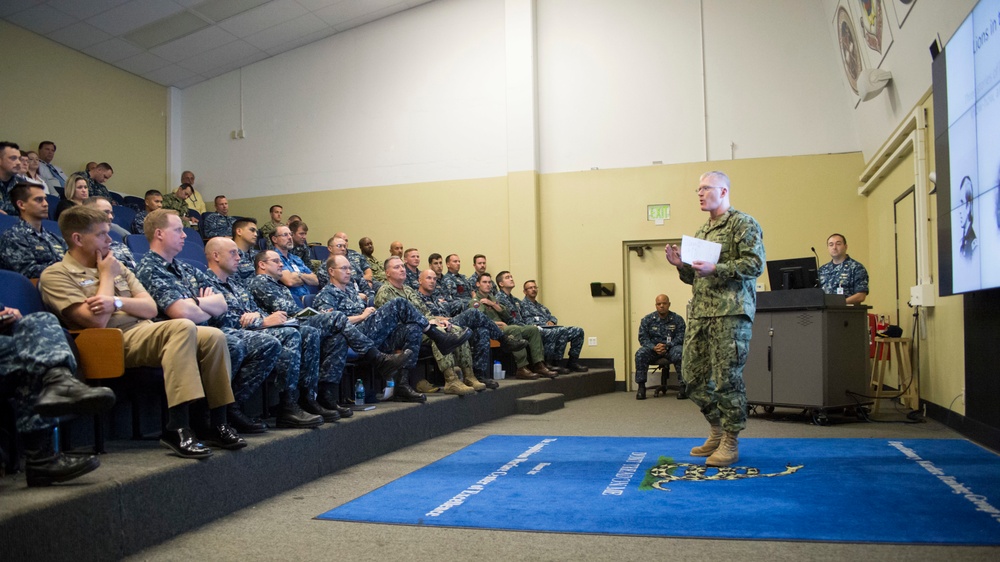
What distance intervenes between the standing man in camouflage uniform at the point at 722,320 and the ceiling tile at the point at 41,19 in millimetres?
7163

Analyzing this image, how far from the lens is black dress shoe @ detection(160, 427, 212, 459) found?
8.84 feet

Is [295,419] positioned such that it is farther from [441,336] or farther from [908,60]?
[908,60]

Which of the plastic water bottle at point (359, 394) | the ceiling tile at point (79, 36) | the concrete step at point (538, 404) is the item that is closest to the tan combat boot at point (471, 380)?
the concrete step at point (538, 404)

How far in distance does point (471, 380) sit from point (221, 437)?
2.83m

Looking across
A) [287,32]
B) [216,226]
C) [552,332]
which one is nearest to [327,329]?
[552,332]

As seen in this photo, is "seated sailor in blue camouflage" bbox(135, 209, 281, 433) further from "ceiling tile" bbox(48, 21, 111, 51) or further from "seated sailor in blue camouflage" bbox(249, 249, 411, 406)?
"ceiling tile" bbox(48, 21, 111, 51)

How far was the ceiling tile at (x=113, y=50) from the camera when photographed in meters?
8.34

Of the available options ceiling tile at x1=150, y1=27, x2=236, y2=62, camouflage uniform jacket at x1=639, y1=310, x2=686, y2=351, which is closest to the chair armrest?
camouflage uniform jacket at x1=639, y1=310, x2=686, y2=351

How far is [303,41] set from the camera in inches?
376

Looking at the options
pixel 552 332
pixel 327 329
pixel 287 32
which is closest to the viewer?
pixel 327 329

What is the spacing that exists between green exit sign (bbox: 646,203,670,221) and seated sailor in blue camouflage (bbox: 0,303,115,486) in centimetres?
704

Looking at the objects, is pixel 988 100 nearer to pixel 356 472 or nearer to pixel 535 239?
pixel 356 472

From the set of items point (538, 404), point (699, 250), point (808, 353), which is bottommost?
point (538, 404)

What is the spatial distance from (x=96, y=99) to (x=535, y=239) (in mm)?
5433
